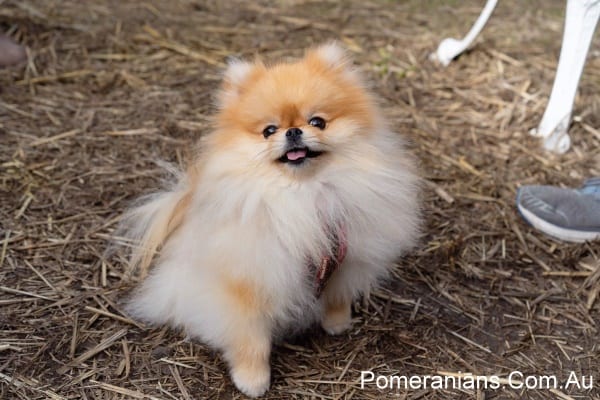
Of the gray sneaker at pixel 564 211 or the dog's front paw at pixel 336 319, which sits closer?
the dog's front paw at pixel 336 319

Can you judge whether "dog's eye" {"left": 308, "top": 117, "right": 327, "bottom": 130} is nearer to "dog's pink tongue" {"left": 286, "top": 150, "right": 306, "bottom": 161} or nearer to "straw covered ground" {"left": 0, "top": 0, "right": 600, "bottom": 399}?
"dog's pink tongue" {"left": 286, "top": 150, "right": 306, "bottom": 161}

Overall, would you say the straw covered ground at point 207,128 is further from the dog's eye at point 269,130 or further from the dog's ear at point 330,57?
the dog's ear at point 330,57

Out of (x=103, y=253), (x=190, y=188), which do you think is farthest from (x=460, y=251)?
(x=103, y=253)

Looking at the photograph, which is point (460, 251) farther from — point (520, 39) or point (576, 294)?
point (520, 39)

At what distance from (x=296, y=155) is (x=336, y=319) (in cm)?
74

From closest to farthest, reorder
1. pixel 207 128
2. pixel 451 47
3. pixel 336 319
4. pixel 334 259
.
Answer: pixel 334 259
pixel 336 319
pixel 207 128
pixel 451 47

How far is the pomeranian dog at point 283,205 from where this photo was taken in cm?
177

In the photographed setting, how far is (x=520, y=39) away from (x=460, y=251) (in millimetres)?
2350

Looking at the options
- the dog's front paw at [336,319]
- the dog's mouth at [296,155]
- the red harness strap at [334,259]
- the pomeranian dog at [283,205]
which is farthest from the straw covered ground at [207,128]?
the dog's mouth at [296,155]

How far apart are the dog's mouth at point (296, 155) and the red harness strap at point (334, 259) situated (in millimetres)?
239

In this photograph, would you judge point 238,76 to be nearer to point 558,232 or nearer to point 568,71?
point 558,232

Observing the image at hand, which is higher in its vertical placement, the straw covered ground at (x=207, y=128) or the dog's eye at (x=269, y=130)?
the dog's eye at (x=269, y=130)

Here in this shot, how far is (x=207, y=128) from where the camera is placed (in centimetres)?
318

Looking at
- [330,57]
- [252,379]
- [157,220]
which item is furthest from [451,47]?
[252,379]
